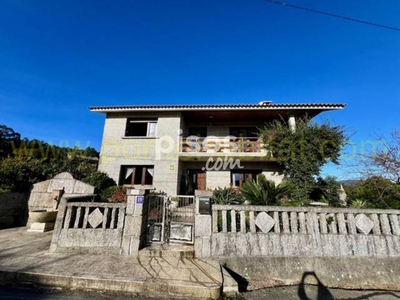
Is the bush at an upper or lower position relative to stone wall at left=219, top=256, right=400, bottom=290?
upper

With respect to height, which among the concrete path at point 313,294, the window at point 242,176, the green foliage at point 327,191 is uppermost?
the window at point 242,176

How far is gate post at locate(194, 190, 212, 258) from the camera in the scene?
13.7 feet

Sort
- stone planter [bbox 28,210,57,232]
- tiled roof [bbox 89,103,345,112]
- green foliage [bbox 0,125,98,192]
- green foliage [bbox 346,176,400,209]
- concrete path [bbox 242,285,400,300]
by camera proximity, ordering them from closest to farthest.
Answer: concrete path [bbox 242,285,400,300], stone planter [bbox 28,210,57,232], green foliage [bbox 346,176,400,209], green foliage [bbox 0,125,98,192], tiled roof [bbox 89,103,345,112]

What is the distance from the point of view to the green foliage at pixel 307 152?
979 cm

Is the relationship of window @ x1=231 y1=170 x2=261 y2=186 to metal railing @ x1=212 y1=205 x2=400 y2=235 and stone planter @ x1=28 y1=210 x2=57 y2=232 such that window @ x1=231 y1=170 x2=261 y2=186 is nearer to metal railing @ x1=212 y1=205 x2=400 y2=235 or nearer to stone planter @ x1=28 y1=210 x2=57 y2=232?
metal railing @ x1=212 y1=205 x2=400 y2=235

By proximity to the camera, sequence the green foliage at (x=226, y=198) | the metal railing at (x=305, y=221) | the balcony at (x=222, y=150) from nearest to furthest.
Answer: the metal railing at (x=305, y=221) < the green foliage at (x=226, y=198) < the balcony at (x=222, y=150)

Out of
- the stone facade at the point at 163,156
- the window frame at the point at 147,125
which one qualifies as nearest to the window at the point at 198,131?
the stone facade at the point at 163,156

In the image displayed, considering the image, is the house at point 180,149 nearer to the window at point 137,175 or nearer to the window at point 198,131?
the window at point 137,175

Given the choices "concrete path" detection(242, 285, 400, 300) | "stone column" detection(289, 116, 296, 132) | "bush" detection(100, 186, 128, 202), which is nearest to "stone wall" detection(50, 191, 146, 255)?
"concrete path" detection(242, 285, 400, 300)

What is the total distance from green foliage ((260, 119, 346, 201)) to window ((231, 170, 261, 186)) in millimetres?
2967

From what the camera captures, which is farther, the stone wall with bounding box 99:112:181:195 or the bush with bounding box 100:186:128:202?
the stone wall with bounding box 99:112:181:195

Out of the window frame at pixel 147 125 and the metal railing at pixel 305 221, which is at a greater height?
the window frame at pixel 147 125

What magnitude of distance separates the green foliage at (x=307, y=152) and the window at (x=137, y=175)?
8.56 metres

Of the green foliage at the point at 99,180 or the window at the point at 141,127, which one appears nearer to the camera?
the green foliage at the point at 99,180
